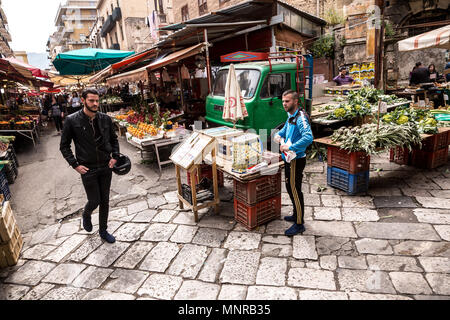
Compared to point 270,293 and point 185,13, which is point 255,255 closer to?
point 270,293

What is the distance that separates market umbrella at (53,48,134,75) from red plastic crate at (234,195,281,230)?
11.3 meters

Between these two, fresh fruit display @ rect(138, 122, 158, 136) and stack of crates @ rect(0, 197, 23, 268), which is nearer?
stack of crates @ rect(0, 197, 23, 268)

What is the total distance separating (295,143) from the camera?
11.5 ft

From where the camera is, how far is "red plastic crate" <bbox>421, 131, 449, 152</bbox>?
554cm

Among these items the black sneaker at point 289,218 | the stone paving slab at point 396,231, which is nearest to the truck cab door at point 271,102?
the black sneaker at point 289,218

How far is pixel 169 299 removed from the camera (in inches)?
114

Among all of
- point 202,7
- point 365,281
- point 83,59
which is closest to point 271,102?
point 365,281

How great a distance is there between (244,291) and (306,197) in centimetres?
256

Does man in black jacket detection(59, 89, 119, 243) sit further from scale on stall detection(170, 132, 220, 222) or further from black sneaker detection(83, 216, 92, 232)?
scale on stall detection(170, 132, 220, 222)

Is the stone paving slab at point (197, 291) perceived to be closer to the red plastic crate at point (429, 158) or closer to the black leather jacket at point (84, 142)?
the black leather jacket at point (84, 142)

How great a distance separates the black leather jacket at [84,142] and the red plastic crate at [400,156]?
5.78 m

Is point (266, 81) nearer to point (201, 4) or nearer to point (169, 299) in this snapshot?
point (169, 299)

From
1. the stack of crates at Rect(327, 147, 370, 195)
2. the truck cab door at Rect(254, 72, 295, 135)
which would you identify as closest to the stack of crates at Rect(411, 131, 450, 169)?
the stack of crates at Rect(327, 147, 370, 195)

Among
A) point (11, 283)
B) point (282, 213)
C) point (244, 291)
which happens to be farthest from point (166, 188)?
point (244, 291)
